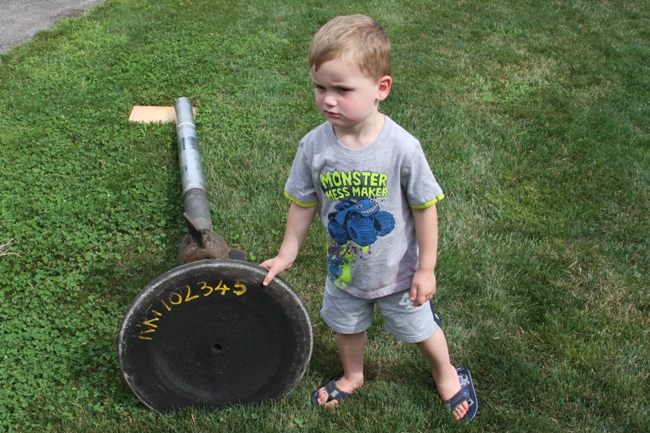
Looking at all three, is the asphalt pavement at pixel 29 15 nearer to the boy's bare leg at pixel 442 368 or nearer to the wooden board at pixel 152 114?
the wooden board at pixel 152 114

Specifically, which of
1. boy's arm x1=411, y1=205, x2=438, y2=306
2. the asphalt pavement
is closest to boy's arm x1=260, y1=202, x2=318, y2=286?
boy's arm x1=411, y1=205, x2=438, y2=306

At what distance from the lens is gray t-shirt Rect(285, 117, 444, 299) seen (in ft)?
7.14

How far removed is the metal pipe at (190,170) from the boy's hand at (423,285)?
1.26 m

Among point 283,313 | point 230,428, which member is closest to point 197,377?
point 230,428

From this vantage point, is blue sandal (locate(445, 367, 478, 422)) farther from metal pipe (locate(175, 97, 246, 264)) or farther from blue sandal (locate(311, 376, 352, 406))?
metal pipe (locate(175, 97, 246, 264))

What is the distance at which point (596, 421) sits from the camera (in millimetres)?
2607

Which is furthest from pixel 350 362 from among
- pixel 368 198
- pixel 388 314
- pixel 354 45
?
pixel 354 45

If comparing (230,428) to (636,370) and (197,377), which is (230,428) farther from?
(636,370)

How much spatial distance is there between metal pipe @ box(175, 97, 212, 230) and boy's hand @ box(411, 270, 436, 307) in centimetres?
126

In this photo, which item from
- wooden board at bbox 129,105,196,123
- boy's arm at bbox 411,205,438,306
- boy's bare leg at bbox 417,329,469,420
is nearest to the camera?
boy's arm at bbox 411,205,438,306

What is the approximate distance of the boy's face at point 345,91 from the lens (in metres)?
2.00

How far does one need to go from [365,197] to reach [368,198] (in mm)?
12

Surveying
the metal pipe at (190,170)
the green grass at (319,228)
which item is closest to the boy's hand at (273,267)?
the green grass at (319,228)

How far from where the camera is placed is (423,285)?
92.4 inches
